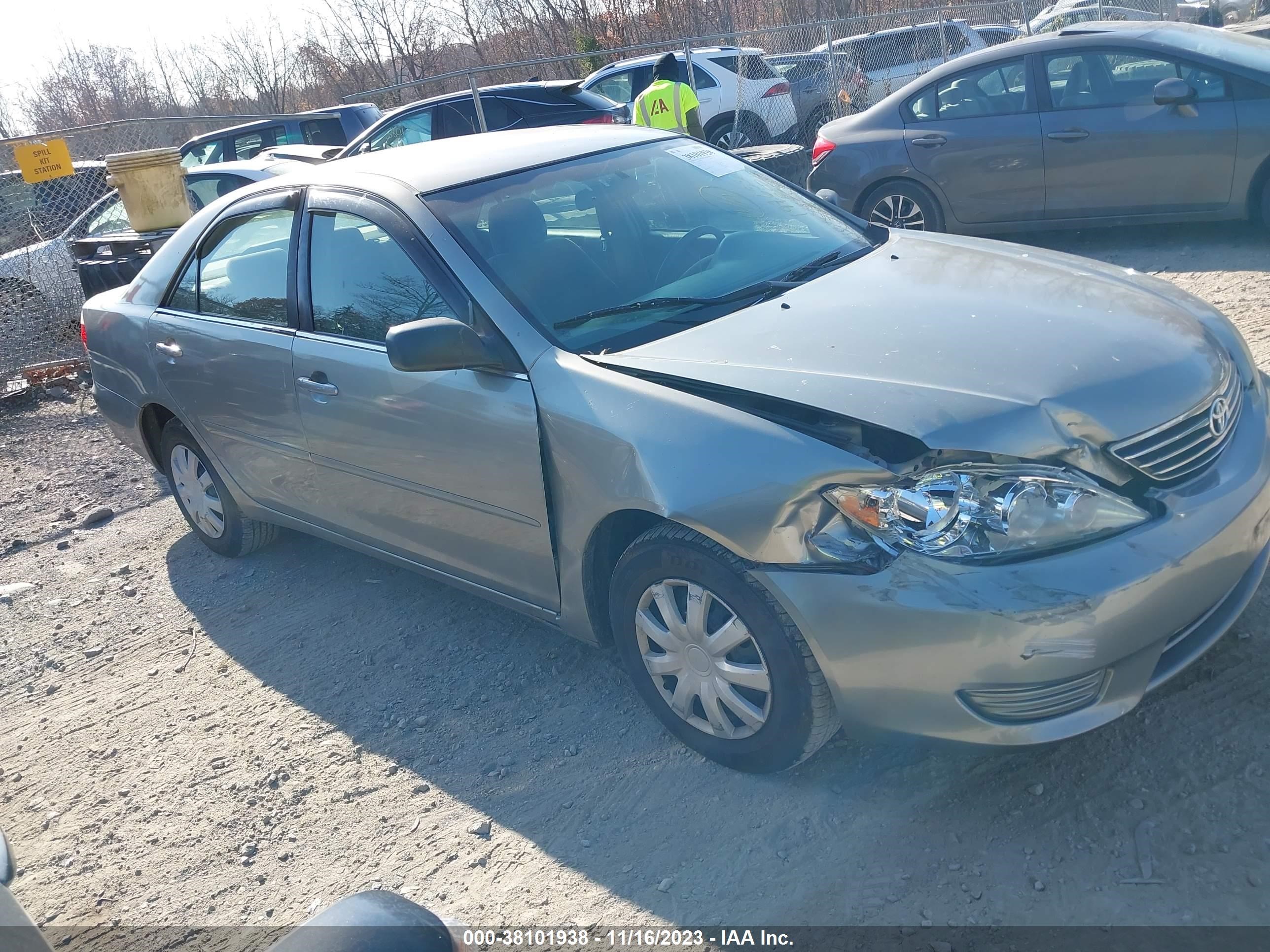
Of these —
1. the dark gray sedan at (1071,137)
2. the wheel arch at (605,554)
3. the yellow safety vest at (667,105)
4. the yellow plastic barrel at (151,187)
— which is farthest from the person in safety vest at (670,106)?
the wheel arch at (605,554)

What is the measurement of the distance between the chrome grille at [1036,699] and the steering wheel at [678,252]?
1.75 meters

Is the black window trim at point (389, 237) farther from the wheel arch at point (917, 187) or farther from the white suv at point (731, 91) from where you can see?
the white suv at point (731, 91)

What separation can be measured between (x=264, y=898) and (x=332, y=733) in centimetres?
78

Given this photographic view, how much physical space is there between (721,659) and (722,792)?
420mm

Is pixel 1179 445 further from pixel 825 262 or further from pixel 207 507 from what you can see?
pixel 207 507

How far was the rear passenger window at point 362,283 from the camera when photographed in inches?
145

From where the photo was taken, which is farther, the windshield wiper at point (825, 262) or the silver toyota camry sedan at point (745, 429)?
the windshield wiper at point (825, 262)

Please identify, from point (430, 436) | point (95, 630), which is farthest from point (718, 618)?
point (95, 630)

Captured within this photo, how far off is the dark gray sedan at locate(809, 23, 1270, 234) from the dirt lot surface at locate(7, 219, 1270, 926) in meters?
→ 4.79

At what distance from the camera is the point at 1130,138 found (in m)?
7.27

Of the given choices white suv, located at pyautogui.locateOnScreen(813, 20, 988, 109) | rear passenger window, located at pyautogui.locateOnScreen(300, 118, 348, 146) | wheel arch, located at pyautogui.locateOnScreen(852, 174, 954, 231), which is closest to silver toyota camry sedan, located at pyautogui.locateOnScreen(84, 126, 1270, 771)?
wheel arch, located at pyautogui.locateOnScreen(852, 174, 954, 231)

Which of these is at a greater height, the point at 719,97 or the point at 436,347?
the point at 719,97

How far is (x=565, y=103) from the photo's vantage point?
11273 millimetres

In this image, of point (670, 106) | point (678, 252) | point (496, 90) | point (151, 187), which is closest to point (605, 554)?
point (678, 252)
